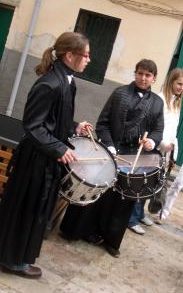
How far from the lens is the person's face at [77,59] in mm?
3666

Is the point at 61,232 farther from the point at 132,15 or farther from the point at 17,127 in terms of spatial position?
the point at 132,15

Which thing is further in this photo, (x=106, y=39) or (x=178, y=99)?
(x=106, y=39)

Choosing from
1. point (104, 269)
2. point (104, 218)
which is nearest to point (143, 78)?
point (104, 218)

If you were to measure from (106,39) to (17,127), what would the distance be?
17.1 ft

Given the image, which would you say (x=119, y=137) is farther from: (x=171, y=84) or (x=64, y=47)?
(x=64, y=47)

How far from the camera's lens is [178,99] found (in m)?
5.59

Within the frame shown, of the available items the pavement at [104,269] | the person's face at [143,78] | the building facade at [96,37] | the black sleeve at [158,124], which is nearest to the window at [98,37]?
the building facade at [96,37]

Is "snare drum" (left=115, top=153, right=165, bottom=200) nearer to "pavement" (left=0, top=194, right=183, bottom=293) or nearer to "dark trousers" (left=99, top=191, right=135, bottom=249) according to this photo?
"dark trousers" (left=99, top=191, right=135, bottom=249)

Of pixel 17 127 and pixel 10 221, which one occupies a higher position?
pixel 17 127

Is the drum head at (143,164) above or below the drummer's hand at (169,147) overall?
below

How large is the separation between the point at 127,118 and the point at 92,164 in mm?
982

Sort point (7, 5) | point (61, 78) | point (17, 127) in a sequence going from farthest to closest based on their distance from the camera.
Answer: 1. point (7, 5)
2. point (17, 127)
3. point (61, 78)

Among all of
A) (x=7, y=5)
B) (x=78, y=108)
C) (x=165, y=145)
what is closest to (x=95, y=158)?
(x=165, y=145)

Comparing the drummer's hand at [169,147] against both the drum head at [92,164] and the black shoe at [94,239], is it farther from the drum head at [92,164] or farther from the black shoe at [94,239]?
the drum head at [92,164]
